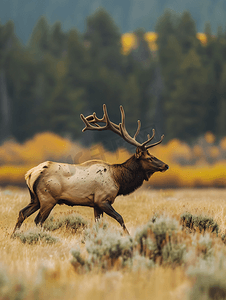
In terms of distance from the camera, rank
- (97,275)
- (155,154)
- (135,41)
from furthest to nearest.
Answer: (135,41)
(155,154)
(97,275)

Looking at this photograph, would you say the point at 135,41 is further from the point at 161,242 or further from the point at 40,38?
the point at 161,242

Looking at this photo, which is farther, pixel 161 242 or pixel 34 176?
pixel 34 176

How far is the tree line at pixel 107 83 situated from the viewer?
24.6m

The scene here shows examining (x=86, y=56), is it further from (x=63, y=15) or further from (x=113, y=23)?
(x=63, y=15)

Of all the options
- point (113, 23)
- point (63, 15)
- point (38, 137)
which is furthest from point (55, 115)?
point (63, 15)

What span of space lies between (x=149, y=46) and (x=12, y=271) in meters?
27.5

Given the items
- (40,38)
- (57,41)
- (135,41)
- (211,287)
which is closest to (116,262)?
(211,287)

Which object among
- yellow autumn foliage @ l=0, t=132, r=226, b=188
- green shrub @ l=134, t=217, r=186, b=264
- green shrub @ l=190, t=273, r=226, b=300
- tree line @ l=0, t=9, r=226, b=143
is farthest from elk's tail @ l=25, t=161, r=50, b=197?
tree line @ l=0, t=9, r=226, b=143

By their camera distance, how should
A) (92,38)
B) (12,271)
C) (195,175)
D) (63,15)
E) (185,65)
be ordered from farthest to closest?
(63,15), (92,38), (185,65), (195,175), (12,271)

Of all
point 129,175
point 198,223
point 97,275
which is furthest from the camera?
point 129,175

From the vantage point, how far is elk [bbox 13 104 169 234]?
21.9 ft

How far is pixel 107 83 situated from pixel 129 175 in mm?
19265

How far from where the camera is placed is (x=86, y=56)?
2680 centimetres

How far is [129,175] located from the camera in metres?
7.22
